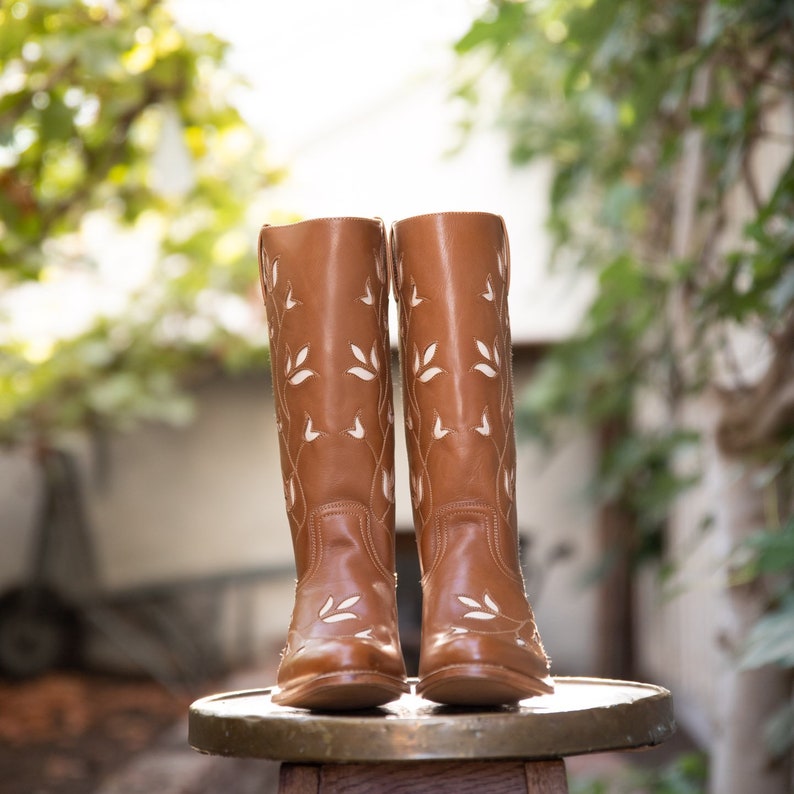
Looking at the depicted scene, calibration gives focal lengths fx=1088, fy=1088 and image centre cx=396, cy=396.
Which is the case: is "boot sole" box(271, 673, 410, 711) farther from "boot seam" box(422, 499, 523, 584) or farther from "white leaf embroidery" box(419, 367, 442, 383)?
"white leaf embroidery" box(419, 367, 442, 383)

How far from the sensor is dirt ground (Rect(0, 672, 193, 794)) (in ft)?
14.0

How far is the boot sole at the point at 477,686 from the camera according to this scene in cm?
92

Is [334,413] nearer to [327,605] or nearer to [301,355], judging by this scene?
[301,355]

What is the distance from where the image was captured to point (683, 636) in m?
4.46

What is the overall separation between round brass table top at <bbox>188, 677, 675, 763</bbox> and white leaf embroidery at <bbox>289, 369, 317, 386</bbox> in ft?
1.01

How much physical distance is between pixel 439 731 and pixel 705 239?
5.95 feet

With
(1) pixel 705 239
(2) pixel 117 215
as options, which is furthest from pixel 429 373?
(2) pixel 117 215

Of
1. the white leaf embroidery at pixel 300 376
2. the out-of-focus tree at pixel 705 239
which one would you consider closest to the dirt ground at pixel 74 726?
the out-of-focus tree at pixel 705 239

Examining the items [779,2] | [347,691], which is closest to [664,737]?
[347,691]

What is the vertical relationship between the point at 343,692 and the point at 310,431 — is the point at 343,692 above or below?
below

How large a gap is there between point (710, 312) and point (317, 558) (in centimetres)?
129

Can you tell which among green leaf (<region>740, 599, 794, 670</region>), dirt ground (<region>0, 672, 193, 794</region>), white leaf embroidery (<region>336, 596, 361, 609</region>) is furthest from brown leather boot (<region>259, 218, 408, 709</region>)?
dirt ground (<region>0, 672, 193, 794</region>)

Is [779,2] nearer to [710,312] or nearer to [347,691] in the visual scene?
[710,312]

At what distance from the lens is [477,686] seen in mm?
924
